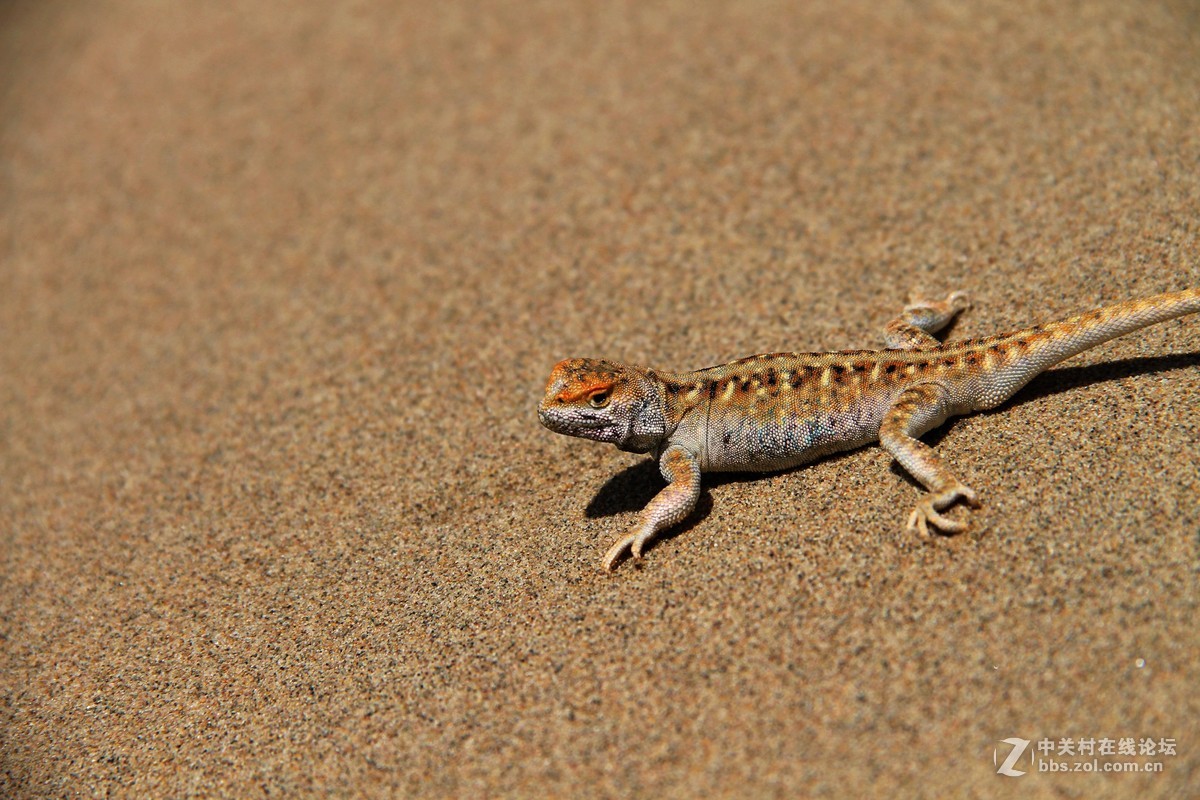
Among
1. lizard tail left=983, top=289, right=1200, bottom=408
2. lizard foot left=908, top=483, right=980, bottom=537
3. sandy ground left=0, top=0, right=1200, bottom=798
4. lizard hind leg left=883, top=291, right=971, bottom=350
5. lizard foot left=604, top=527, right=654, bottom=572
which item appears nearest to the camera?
sandy ground left=0, top=0, right=1200, bottom=798

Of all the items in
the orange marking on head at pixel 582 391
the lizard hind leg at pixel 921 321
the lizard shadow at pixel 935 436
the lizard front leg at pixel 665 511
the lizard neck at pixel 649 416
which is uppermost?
the orange marking on head at pixel 582 391

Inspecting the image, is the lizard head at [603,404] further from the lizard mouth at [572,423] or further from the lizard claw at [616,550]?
the lizard claw at [616,550]

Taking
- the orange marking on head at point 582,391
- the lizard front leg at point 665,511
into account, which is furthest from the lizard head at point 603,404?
the lizard front leg at point 665,511

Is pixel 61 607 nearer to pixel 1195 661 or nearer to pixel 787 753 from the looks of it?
pixel 787 753

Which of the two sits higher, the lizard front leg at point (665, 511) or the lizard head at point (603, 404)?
the lizard head at point (603, 404)

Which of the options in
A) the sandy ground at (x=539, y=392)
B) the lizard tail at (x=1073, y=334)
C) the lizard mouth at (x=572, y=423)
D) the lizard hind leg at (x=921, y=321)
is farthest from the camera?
the lizard hind leg at (x=921, y=321)

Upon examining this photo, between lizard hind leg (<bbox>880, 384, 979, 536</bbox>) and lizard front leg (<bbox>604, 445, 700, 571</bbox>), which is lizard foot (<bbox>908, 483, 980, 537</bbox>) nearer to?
lizard hind leg (<bbox>880, 384, 979, 536</bbox>)

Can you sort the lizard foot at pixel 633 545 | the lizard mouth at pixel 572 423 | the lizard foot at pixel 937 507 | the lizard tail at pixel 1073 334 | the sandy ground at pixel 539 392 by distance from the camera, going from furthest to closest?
the lizard mouth at pixel 572 423
the lizard foot at pixel 633 545
the lizard tail at pixel 1073 334
the lizard foot at pixel 937 507
the sandy ground at pixel 539 392

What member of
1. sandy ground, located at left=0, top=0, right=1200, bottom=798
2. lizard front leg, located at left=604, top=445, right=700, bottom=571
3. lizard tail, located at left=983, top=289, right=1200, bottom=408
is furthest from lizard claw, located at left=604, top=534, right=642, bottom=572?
lizard tail, located at left=983, top=289, right=1200, bottom=408
